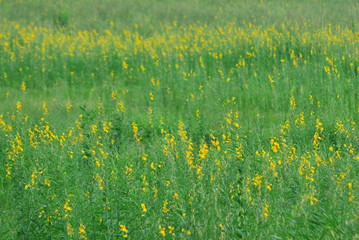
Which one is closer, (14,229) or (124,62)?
(14,229)

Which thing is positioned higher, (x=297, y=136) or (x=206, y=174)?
(x=206, y=174)

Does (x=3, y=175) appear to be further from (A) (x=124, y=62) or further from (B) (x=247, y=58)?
(B) (x=247, y=58)

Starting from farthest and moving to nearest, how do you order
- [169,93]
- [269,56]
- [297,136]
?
[269,56], [169,93], [297,136]

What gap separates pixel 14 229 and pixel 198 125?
9.45ft

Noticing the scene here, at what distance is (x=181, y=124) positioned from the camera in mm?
4867

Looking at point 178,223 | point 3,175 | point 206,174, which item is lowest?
point 3,175

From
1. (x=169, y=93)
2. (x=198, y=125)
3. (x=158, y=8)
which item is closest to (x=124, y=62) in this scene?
(x=169, y=93)

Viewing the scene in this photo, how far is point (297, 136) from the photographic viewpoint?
208 inches

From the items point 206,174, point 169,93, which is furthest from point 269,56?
point 206,174

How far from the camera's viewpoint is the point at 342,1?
1262 centimetres

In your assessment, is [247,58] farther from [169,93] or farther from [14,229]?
[14,229]

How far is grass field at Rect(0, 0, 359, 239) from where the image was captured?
355cm

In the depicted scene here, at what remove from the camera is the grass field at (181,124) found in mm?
3551

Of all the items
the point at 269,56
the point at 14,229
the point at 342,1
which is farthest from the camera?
the point at 342,1
